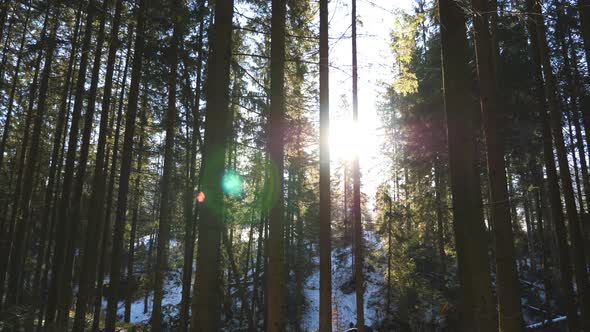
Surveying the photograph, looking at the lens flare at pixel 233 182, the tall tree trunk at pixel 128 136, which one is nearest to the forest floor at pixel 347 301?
the lens flare at pixel 233 182

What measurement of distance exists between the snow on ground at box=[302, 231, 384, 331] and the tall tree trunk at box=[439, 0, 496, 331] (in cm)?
1678


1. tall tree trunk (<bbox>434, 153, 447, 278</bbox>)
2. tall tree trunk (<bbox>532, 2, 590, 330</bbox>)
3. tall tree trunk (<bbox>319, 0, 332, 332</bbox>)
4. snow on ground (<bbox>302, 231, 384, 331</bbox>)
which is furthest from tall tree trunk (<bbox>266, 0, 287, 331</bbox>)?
snow on ground (<bbox>302, 231, 384, 331</bbox>)

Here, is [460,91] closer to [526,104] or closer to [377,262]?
[526,104]

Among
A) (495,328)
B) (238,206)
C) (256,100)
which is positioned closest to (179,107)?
(256,100)

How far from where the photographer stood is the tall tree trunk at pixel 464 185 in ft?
13.3

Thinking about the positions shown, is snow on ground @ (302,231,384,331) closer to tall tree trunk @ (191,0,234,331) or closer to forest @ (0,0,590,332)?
forest @ (0,0,590,332)

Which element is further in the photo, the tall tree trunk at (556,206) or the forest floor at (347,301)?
the forest floor at (347,301)

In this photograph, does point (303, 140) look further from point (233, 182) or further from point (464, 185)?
point (464, 185)

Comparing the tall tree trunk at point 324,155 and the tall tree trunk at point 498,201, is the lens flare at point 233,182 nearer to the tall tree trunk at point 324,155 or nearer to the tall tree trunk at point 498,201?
the tall tree trunk at point 324,155

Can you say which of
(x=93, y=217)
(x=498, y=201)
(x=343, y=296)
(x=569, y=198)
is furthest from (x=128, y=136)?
(x=343, y=296)

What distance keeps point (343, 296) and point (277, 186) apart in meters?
22.0

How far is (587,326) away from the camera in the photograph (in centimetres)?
843

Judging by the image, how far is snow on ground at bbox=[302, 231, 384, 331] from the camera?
71.7 ft

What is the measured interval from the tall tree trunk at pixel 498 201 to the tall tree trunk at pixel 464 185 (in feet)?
1.32
